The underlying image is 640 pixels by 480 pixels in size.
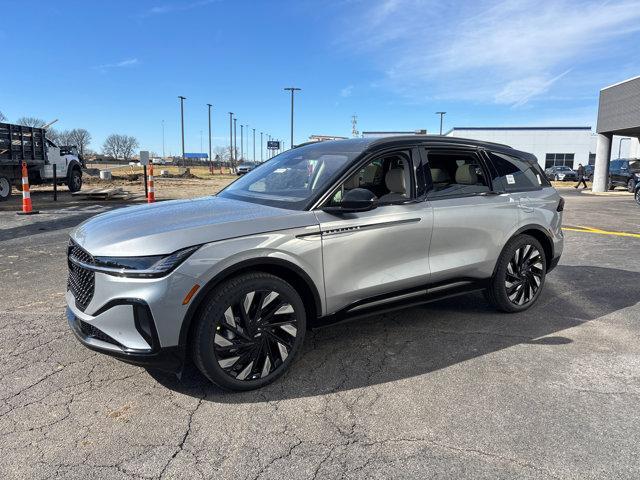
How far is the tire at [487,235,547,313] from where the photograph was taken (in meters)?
4.55

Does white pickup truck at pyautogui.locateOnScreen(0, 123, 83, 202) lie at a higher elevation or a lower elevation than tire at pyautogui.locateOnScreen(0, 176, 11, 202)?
higher

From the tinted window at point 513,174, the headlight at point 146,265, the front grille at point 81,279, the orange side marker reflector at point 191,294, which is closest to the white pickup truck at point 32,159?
the front grille at point 81,279

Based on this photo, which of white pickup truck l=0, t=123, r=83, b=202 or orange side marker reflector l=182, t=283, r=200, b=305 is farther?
white pickup truck l=0, t=123, r=83, b=202

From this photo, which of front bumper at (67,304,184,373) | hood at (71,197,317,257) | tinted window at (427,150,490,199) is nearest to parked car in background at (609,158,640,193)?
tinted window at (427,150,490,199)

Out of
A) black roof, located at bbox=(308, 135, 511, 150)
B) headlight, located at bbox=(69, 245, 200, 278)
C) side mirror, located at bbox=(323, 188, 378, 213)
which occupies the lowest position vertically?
headlight, located at bbox=(69, 245, 200, 278)

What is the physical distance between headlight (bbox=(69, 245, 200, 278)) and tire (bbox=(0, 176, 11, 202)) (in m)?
15.5

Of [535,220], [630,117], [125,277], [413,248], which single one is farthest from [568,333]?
[630,117]

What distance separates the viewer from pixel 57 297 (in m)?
5.14

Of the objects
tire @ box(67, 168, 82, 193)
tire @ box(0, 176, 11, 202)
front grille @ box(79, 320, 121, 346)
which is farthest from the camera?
tire @ box(67, 168, 82, 193)

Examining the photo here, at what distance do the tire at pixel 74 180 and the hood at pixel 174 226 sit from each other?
59.4 ft

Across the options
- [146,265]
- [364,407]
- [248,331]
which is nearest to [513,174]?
[364,407]

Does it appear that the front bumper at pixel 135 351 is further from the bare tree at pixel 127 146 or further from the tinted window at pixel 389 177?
the bare tree at pixel 127 146

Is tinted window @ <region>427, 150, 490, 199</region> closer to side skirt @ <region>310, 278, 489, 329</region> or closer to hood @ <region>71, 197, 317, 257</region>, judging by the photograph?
side skirt @ <region>310, 278, 489, 329</region>

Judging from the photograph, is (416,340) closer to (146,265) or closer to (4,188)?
(146,265)
